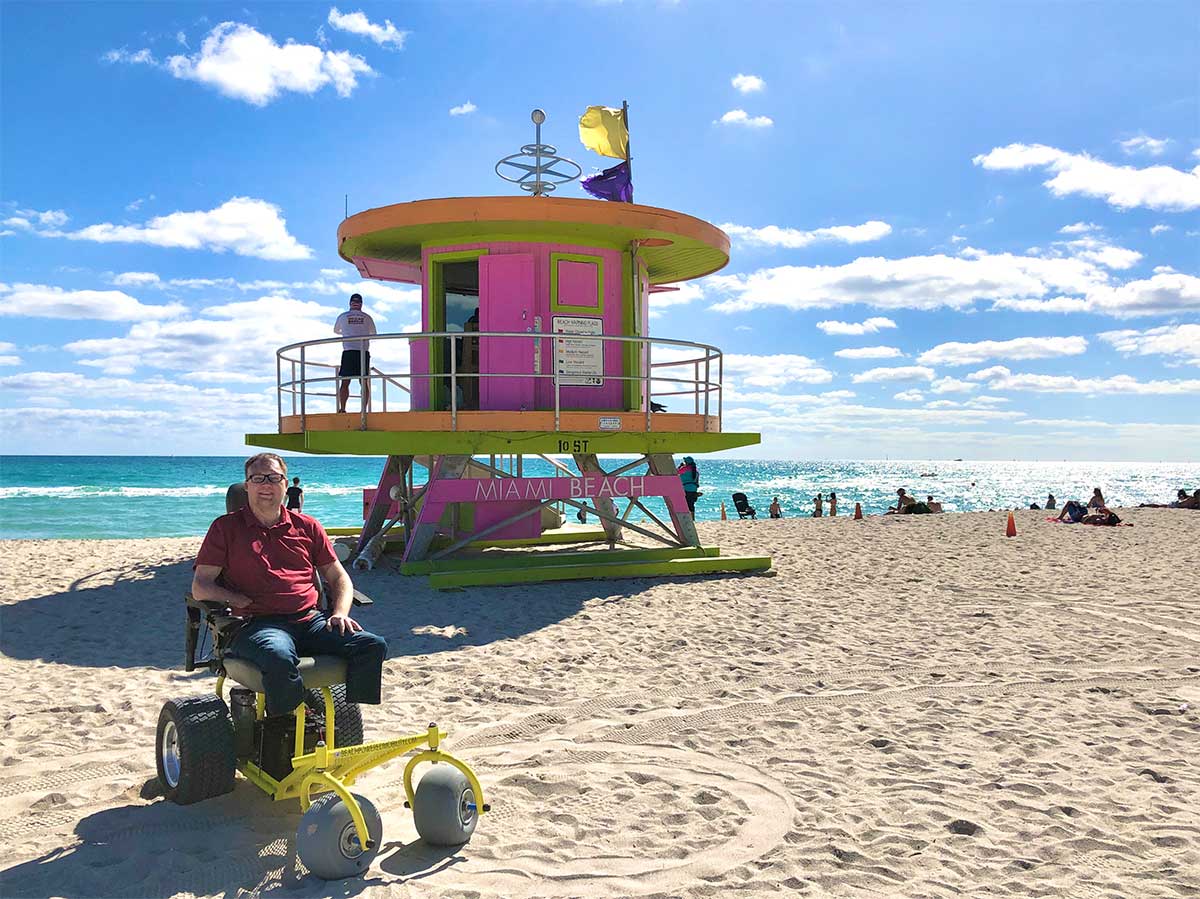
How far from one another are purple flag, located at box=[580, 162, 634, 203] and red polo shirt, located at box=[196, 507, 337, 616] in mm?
11143

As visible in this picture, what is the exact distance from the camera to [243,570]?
14.5 ft

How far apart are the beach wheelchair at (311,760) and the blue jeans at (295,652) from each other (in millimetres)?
76

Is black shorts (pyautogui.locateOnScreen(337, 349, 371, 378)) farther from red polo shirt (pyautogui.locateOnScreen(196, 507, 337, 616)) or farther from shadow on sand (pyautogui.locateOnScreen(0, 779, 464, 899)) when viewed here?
shadow on sand (pyautogui.locateOnScreen(0, 779, 464, 899))

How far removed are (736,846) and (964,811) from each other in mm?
1335

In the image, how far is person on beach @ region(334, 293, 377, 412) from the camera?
39.8 ft

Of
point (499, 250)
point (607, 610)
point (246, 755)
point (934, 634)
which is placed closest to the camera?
point (246, 755)

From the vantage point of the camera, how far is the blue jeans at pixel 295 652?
398 cm

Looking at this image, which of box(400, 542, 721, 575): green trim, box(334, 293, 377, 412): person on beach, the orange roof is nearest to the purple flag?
the orange roof

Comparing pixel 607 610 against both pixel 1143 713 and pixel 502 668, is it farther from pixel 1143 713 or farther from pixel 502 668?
pixel 1143 713

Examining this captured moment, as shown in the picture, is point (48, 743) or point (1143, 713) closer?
point (48, 743)

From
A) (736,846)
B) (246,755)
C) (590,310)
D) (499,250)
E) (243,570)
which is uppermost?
(499,250)

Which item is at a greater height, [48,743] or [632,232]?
[632,232]

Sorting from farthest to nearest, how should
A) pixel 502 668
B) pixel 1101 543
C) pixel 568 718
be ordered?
1. pixel 1101 543
2. pixel 502 668
3. pixel 568 718

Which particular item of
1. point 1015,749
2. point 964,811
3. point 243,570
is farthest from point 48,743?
point 1015,749
